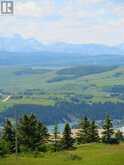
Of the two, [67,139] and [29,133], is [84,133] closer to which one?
[67,139]

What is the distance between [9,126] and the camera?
71250mm

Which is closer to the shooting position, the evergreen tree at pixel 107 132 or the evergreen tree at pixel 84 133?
the evergreen tree at pixel 107 132

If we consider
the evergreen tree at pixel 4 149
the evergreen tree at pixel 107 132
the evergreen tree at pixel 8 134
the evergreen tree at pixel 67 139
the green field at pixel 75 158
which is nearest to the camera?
the green field at pixel 75 158

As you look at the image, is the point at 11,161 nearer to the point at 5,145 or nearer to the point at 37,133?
the point at 5,145

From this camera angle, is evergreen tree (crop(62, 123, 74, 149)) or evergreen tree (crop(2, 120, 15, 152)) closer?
evergreen tree (crop(2, 120, 15, 152))

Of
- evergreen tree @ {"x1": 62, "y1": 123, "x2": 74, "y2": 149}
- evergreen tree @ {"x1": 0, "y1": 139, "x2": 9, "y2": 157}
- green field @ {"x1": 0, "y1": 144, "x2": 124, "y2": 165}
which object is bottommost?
green field @ {"x1": 0, "y1": 144, "x2": 124, "y2": 165}

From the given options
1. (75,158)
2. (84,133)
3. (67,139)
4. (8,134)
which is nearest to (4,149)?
(8,134)

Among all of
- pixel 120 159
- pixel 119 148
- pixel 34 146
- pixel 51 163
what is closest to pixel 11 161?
pixel 51 163

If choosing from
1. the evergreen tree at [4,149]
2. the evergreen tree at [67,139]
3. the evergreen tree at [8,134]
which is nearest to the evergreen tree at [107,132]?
the evergreen tree at [67,139]

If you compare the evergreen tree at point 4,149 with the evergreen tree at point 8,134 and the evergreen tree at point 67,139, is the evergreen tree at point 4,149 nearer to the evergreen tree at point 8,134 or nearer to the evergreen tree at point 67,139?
the evergreen tree at point 8,134

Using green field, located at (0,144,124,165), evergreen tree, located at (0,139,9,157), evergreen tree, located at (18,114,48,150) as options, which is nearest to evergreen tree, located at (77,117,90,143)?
evergreen tree, located at (18,114,48,150)

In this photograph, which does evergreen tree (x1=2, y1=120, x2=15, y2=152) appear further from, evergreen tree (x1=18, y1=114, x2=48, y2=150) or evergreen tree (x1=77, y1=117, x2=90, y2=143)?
evergreen tree (x1=77, y1=117, x2=90, y2=143)

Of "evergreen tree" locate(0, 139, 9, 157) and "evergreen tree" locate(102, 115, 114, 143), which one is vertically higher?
Answer: "evergreen tree" locate(102, 115, 114, 143)

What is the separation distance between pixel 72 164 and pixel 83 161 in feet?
6.82
